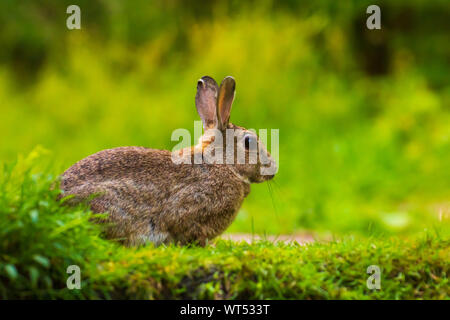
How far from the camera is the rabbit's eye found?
5.15m

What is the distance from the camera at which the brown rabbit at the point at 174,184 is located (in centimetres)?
448

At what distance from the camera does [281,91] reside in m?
11.3

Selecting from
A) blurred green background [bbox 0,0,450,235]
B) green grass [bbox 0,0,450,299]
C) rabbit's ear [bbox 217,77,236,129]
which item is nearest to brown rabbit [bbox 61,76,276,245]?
rabbit's ear [bbox 217,77,236,129]

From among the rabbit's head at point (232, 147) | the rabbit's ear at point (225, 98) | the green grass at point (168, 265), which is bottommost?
the green grass at point (168, 265)

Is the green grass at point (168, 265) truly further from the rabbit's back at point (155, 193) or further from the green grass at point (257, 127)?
the rabbit's back at point (155, 193)

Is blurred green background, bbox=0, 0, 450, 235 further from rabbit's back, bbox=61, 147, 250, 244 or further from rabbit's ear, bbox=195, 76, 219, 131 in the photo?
rabbit's back, bbox=61, 147, 250, 244

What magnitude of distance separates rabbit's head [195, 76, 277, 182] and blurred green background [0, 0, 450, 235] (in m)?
2.79

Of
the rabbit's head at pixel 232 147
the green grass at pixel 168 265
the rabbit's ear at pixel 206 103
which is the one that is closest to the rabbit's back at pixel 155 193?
the rabbit's head at pixel 232 147

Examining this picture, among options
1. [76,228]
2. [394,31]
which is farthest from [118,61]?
[76,228]

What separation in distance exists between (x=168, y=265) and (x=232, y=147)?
60.6 inches

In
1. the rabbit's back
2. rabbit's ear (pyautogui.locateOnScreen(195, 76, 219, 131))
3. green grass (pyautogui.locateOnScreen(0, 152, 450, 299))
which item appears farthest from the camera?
rabbit's ear (pyautogui.locateOnScreen(195, 76, 219, 131))

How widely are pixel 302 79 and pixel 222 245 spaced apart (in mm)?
7614

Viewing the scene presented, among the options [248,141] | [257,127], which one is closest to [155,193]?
[248,141]
